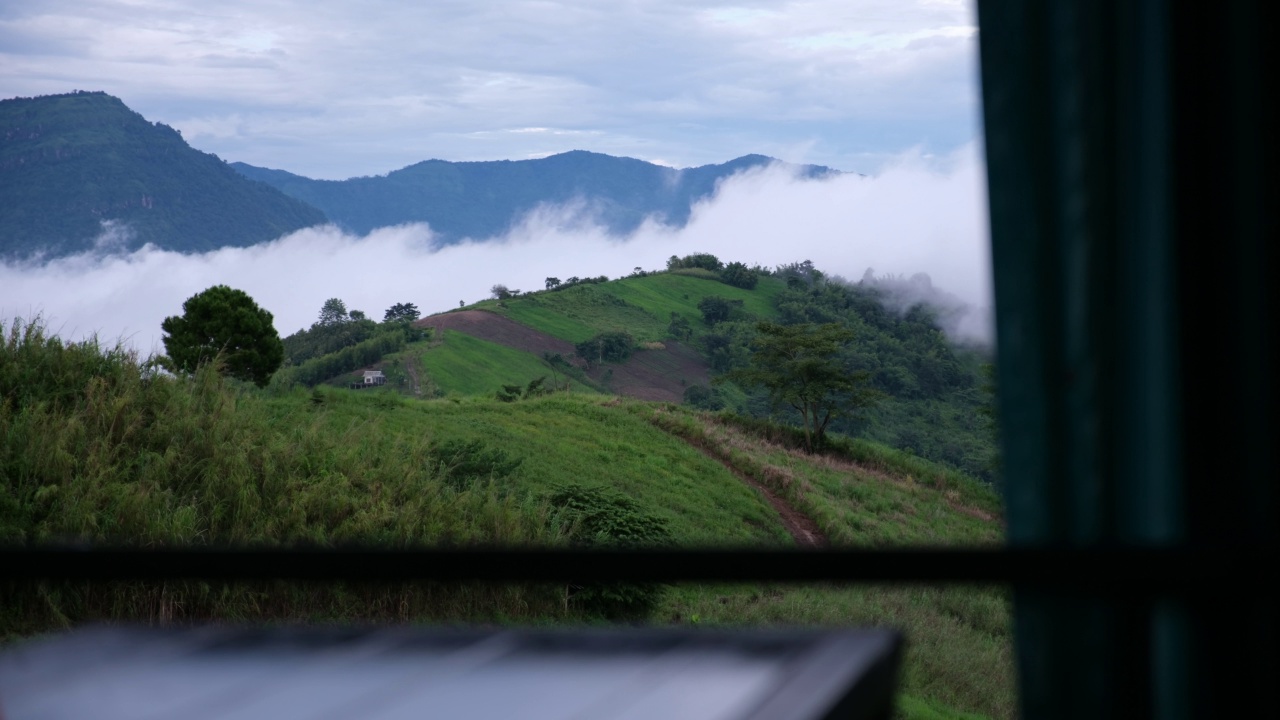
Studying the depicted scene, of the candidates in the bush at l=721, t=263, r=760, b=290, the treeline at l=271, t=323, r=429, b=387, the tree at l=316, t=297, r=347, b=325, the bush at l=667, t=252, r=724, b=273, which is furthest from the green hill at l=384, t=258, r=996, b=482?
the tree at l=316, t=297, r=347, b=325

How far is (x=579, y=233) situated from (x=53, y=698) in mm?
45921

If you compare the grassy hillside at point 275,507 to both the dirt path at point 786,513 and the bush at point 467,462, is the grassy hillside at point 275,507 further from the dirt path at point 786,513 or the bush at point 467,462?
the dirt path at point 786,513

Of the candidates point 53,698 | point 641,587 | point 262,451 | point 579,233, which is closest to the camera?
point 53,698

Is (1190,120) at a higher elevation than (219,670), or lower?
higher

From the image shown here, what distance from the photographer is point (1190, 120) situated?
1.93 feet

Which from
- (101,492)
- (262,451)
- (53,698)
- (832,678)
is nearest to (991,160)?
(832,678)

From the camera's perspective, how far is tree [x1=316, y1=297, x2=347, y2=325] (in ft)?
78.9

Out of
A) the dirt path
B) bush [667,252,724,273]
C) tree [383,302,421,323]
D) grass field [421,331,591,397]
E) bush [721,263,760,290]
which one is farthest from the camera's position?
bush [667,252,724,273]

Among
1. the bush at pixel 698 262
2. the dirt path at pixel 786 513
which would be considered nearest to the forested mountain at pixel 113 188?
the bush at pixel 698 262

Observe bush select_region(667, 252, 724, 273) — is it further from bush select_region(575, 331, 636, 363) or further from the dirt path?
the dirt path

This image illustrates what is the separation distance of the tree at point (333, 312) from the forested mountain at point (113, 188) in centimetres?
1109

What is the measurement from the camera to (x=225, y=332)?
35.6ft

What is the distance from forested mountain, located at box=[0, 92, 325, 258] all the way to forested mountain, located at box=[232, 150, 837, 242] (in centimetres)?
219

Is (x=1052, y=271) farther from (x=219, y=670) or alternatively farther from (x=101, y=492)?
(x=101, y=492)
